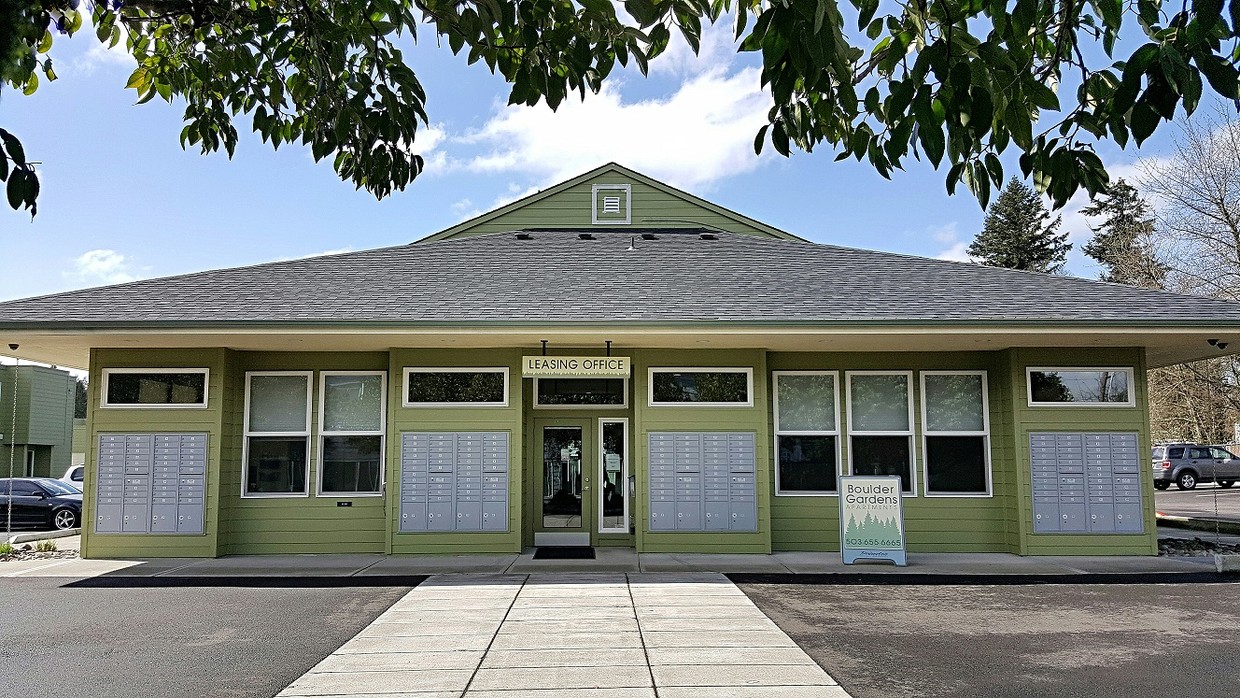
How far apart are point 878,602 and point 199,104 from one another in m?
7.98

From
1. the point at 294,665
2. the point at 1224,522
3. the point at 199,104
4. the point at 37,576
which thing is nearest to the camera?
the point at 199,104

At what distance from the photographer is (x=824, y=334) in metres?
12.8

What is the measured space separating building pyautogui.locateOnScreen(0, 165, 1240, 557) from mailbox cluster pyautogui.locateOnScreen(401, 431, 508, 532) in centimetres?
3

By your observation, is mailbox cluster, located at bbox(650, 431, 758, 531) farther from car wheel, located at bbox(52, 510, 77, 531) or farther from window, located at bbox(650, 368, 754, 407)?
car wheel, located at bbox(52, 510, 77, 531)

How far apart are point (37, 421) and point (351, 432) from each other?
86.4 ft

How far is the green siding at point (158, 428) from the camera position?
13.4 meters

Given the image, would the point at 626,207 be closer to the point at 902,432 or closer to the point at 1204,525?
the point at 902,432

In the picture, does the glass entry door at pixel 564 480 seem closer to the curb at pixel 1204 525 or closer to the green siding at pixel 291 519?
the green siding at pixel 291 519

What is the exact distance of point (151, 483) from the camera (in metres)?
13.5

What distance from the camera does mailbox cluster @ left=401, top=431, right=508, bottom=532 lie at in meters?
13.6

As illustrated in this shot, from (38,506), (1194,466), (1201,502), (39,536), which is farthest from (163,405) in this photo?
(1194,466)

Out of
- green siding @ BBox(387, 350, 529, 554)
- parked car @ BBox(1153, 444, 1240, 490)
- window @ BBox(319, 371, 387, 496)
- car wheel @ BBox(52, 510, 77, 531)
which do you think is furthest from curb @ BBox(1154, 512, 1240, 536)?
car wheel @ BBox(52, 510, 77, 531)

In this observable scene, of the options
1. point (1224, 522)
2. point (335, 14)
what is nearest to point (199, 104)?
point (335, 14)

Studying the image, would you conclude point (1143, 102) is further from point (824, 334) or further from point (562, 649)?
point (824, 334)
